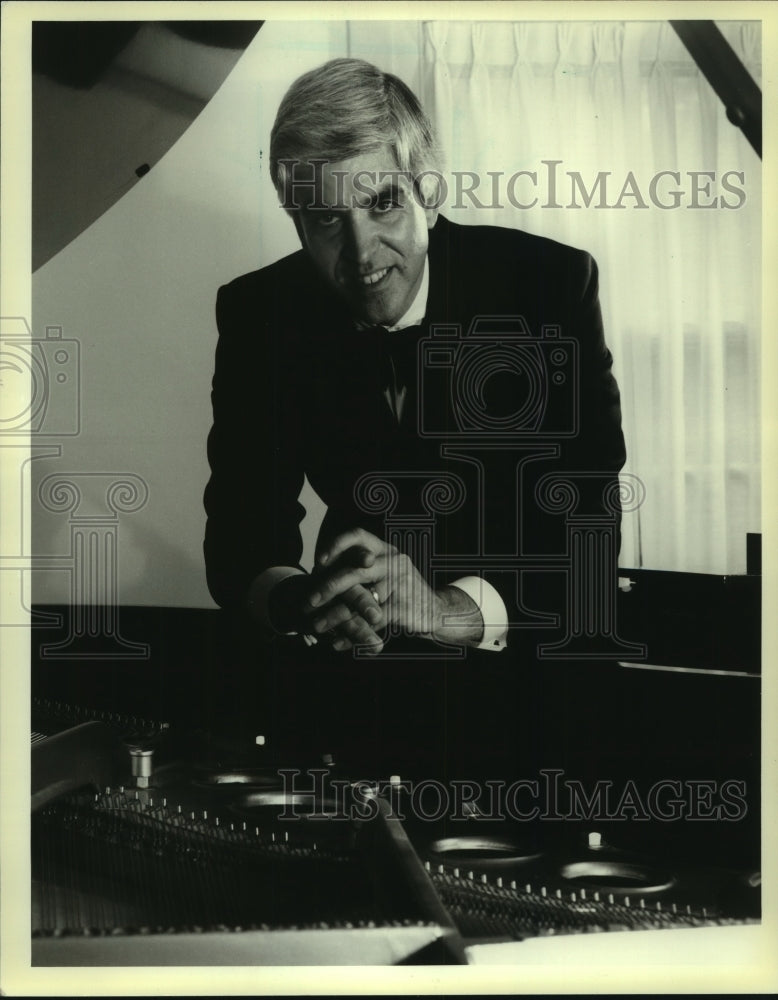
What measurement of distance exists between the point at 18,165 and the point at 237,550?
1.09 meters

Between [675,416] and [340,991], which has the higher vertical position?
[675,416]

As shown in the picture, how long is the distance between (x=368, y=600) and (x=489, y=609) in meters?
0.29

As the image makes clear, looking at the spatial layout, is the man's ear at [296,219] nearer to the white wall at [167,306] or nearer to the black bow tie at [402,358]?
the white wall at [167,306]

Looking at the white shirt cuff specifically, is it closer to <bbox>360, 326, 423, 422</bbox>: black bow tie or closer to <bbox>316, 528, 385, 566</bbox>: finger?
<bbox>316, 528, 385, 566</bbox>: finger

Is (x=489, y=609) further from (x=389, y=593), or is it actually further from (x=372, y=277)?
(x=372, y=277)

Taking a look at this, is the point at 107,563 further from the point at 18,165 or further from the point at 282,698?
the point at 18,165

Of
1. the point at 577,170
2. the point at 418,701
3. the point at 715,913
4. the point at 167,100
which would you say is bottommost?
the point at 715,913

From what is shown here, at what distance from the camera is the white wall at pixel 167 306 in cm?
247

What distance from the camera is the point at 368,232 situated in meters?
2.48

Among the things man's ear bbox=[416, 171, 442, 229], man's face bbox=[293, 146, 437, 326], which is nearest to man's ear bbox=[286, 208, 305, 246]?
man's face bbox=[293, 146, 437, 326]

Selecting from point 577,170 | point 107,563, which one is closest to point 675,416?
point 577,170

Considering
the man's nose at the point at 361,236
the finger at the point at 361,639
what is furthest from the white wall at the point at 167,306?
the finger at the point at 361,639

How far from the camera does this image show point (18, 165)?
2508 mm

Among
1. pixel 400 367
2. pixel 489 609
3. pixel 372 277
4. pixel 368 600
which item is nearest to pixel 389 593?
pixel 368 600
